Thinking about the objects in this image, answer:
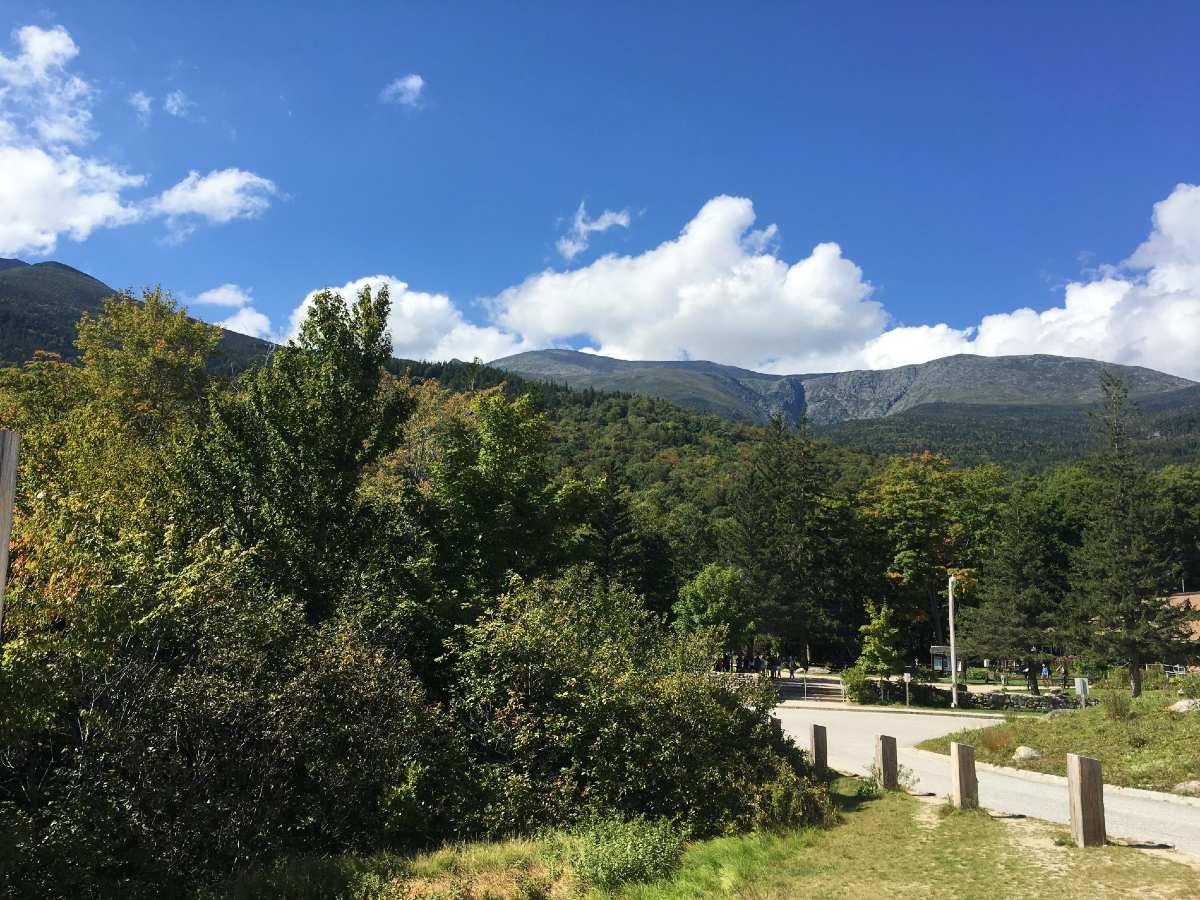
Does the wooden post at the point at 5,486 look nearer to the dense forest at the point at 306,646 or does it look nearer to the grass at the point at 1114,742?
the dense forest at the point at 306,646

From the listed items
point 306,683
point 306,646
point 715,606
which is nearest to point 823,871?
point 306,683

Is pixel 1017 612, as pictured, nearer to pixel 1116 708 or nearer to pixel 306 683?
pixel 1116 708

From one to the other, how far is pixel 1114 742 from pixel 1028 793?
4.42 m

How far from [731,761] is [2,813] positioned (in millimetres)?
8181

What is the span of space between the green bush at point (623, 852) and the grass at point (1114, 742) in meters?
8.62

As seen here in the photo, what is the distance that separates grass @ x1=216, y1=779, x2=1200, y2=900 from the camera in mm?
6867

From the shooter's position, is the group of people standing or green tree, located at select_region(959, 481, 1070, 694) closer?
green tree, located at select_region(959, 481, 1070, 694)

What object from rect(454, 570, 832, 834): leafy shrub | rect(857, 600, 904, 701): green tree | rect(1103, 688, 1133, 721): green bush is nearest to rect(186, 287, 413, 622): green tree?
rect(454, 570, 832, 834): leafy shrub

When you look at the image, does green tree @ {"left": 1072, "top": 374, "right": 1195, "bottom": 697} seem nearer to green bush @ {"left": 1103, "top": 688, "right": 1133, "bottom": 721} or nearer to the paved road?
the paved road

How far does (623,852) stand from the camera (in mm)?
8109

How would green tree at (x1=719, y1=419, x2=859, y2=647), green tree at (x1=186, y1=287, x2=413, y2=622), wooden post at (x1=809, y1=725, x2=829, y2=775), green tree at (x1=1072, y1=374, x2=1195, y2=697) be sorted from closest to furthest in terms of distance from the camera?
wooden post at (x1=809, y1=725, x2=829, y2=775), green tree at (x1=186, y1=287, x2=413, y2=622), green tree at (x1=1072, y1=374, x2=1195, y2=697), green tree at (x1=719, y1=419, x2=859, y2=647)

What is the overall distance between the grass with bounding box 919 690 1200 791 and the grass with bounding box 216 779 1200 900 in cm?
570

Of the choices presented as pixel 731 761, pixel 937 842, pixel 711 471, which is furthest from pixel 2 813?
pixel 711 471

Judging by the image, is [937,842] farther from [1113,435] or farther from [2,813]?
[1113,435]
